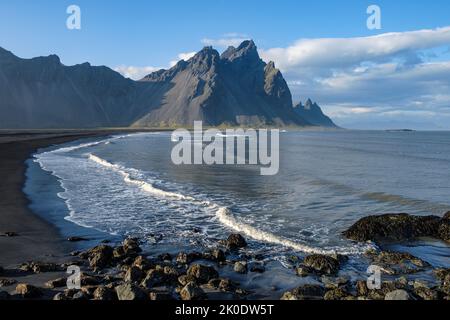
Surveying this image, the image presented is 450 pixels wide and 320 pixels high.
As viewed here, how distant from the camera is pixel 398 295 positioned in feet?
30.1

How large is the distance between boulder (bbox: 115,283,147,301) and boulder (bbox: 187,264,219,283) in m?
1.92

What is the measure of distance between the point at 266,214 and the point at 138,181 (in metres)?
13.4

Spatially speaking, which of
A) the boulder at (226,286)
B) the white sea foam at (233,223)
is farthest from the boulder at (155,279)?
the white sea foam at (233,223)

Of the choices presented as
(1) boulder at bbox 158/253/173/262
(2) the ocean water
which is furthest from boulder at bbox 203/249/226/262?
(2) the ocean water

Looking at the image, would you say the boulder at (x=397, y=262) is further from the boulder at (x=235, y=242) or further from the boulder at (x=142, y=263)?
the boulder at (x=142, y=263)

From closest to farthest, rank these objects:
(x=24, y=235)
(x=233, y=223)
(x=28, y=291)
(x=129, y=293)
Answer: (x=129, y=293) → (x=28, y=291) → (x=24, y=235) → (x=233, y=223)

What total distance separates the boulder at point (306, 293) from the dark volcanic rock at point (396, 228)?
608 centimetres

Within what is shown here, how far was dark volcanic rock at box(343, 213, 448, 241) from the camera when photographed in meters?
15.9

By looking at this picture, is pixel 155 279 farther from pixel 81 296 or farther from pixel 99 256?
pixel 99 256

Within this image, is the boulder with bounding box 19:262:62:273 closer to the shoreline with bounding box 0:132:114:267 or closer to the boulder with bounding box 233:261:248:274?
the shoreline with bounding box 0:132:114:267

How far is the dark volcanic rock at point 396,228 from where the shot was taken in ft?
52.1

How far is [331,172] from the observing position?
38.7m

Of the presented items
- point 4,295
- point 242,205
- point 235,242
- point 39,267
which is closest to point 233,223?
point 235,242

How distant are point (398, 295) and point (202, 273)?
15.8ft
